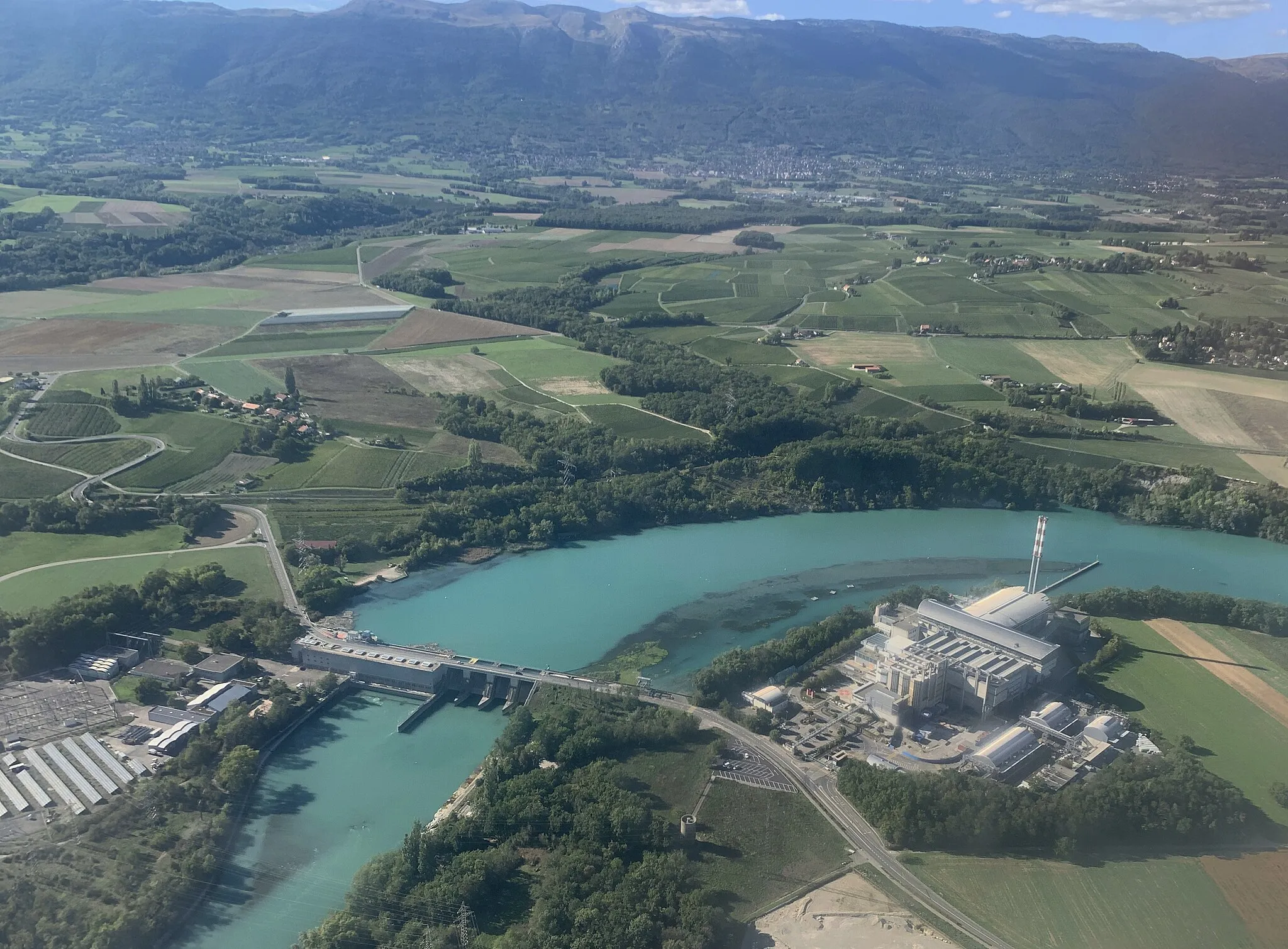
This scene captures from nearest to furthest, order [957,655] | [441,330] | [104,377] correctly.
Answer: [957,655] → [104,377] → [441,330]

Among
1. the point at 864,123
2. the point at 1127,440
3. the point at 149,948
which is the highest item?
the point at 864,123

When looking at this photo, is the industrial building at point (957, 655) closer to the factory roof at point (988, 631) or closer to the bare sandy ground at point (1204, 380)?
the factory roof at point (988, 631)

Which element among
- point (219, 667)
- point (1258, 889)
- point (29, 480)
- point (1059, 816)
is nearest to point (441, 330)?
point (29, 480)

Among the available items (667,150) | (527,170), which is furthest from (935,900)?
(667,150)

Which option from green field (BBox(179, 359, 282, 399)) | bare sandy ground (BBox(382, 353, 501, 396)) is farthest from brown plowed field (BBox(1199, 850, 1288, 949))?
green field (BBox(179, 359, 282, 399))

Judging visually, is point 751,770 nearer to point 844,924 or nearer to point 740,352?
point 844,924

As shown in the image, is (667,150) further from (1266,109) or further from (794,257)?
(1266,109)

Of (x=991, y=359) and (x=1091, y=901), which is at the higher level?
(x=991, y=359)
